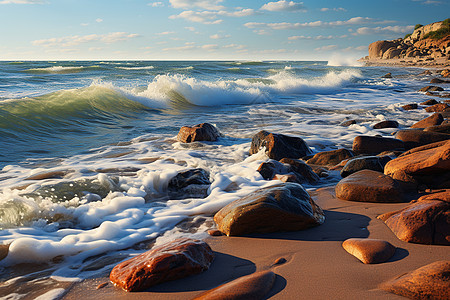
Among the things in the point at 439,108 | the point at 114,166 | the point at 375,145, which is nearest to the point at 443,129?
the point at 375,145

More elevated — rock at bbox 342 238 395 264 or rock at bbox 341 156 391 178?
rock at bbox 341 156 391 178

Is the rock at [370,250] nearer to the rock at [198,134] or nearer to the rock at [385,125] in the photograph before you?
the rock at [198,134]

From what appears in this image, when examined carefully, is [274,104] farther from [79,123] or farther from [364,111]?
[79,123]

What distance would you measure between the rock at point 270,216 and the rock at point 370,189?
710mm

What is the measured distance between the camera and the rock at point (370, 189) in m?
3.11

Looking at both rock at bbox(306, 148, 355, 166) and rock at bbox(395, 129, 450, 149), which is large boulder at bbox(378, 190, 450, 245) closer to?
rock at bbox(306, 148, 355, 166)

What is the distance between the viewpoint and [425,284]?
1574 millimetres

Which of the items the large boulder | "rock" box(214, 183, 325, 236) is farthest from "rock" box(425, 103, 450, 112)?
"rock" box(214, 183, 325, 236)

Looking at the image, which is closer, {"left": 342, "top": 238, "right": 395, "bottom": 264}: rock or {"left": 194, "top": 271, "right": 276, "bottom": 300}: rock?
{"left": 194, "top": 271, "right": 276, "bottom": 300}: rock

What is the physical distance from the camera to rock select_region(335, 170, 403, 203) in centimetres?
311

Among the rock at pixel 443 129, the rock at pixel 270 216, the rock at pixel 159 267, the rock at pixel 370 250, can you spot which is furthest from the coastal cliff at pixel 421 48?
the rock at pixel 159 267

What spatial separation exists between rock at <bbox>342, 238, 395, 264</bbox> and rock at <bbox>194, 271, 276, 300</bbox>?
57 cm

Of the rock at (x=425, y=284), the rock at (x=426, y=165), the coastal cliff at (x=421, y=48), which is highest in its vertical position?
the coastal cliff at (x=421, y=48)

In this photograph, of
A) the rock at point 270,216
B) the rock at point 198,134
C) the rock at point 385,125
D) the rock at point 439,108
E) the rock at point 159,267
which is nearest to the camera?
the rock at point 159,267
